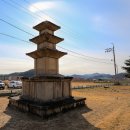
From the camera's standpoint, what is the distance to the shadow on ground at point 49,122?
11.0 meters

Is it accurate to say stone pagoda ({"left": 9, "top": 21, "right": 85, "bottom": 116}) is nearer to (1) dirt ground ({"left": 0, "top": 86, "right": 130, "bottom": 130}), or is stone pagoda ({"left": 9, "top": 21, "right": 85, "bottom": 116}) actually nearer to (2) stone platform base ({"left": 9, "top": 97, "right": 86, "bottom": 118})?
(2) stone platform base ({"left": 9, "top": 97, "right": 86, "bottom": 118})

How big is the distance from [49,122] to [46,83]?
3.51m

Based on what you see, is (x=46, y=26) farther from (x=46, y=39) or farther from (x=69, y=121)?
(x=69, y=121)

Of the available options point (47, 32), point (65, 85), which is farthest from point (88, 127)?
point (47, 32)

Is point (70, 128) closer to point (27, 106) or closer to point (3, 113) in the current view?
point (27, 106)

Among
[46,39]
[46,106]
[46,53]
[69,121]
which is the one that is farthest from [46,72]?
[69,121]

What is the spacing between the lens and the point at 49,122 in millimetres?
→ 12180

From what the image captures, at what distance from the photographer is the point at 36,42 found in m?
17.8

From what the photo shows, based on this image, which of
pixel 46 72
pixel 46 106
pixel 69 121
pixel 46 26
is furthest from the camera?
pixel 46 26

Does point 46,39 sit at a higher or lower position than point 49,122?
higher

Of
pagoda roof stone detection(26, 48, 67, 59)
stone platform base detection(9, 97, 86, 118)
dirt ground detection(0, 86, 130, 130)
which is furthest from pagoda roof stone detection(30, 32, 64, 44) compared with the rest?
dirt ground detection(0, 86, 130, 130)

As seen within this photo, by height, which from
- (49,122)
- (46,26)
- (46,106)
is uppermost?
(46,26)

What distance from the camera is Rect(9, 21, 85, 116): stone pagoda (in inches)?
576

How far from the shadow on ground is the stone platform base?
0.38 meters
